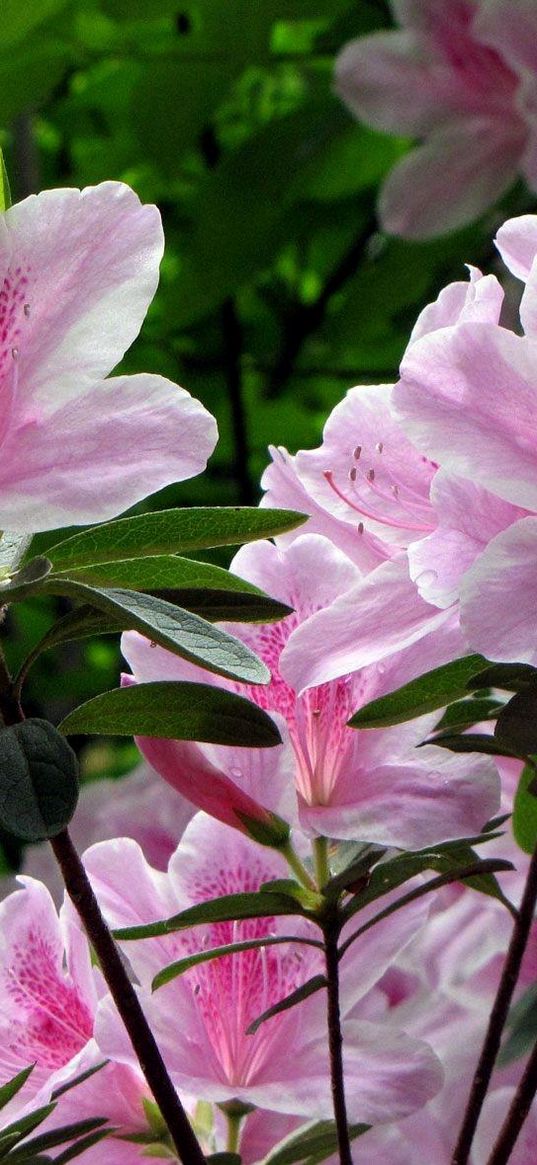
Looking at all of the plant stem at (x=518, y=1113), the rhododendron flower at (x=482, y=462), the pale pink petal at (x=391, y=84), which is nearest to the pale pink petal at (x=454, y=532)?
the rhododendron flower at (x=482, y=462)

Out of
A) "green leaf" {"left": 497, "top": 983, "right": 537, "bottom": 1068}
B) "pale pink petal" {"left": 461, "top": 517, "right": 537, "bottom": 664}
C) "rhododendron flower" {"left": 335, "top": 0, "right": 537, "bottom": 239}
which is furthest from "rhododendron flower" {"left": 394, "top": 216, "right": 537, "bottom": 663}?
"rhododendron flower" {"left": 335, "top": 0, "right": 537, "bottom": 239}

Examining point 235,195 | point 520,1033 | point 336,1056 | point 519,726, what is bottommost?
point 520,1033

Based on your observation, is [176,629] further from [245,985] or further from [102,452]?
[245,985]

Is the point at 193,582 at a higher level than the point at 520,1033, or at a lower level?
higher

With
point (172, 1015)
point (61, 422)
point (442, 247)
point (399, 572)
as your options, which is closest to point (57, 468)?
point (61, 422)

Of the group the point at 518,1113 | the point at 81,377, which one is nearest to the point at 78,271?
the point at 81,377

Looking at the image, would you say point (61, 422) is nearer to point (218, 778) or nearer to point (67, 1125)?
point (218, 778)

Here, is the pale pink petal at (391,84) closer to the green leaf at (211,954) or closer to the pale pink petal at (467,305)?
the pale pink petal at (467,305)
